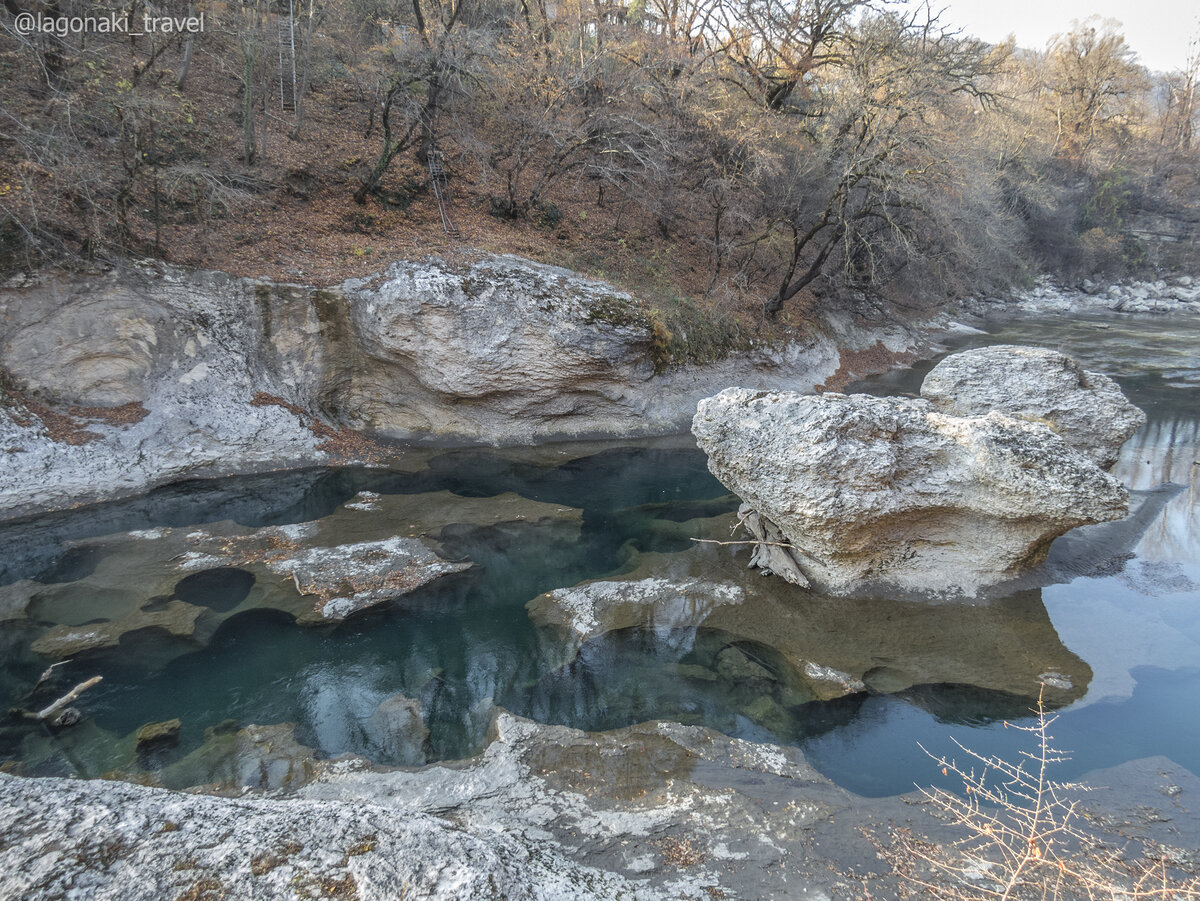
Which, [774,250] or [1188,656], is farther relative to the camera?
[774,250]

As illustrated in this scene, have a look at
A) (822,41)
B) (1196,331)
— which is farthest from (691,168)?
(1196,331)

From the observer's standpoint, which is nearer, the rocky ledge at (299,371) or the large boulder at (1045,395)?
the large boulder at (1045,395)

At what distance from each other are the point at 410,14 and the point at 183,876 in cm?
2471

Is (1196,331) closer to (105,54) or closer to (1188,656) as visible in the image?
(1188,656)

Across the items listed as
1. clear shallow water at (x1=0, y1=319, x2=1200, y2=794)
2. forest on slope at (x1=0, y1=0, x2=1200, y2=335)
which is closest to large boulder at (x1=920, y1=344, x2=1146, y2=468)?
clear shallow water at (x1=0, y1=319, x2=1200, y2=794)

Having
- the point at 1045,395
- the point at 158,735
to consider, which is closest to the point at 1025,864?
the point at 158,735

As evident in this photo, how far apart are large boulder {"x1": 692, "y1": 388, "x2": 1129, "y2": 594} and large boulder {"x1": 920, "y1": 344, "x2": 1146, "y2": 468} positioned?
10.1 ft

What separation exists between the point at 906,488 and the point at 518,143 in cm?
1491

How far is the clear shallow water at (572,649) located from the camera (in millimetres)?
6941

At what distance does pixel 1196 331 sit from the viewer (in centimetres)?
2878

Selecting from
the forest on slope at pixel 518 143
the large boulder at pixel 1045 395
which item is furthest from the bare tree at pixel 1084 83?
the large boulder at pixel 1045 395

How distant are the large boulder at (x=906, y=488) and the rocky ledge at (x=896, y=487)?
0.02 meters

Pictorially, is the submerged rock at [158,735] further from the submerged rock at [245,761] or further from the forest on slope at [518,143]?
the forest on slope at [518,143]

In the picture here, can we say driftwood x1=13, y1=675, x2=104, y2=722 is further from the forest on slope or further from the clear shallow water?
the forest on slope
